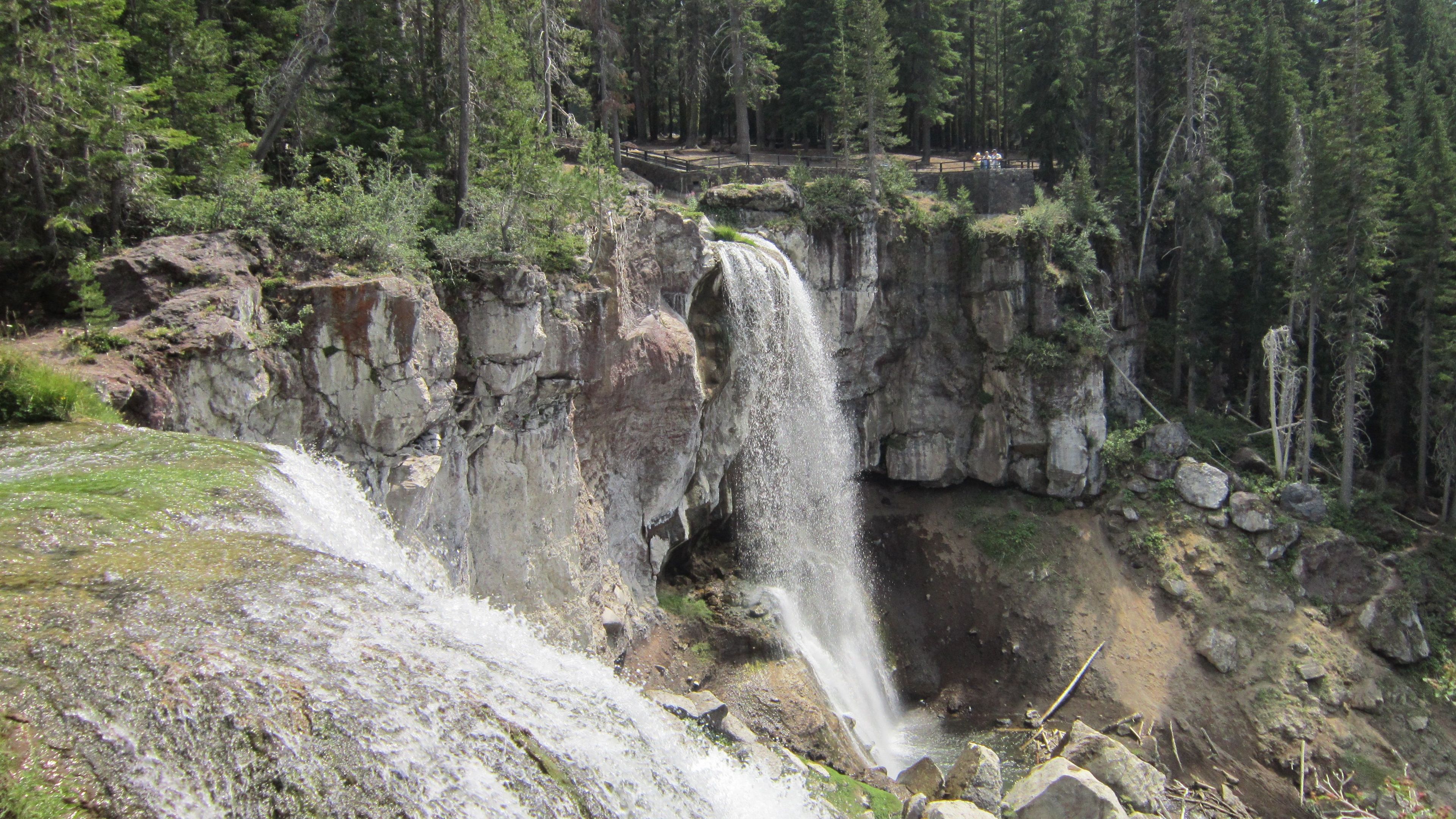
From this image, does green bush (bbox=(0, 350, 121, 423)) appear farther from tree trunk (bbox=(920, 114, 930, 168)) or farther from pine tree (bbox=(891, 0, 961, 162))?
tree trunk (bbox=(920, 114, 930, 168))

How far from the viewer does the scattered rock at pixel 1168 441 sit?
27422mm

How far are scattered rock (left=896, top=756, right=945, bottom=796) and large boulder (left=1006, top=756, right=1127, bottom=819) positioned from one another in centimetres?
212

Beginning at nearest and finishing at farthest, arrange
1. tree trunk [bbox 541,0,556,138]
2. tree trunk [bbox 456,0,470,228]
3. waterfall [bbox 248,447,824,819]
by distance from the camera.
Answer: waterfall [bbox 248,447,824,819] → tree trunk [bbox 456,0,470,228] → tree trunk [bbox 541,0,556,138]

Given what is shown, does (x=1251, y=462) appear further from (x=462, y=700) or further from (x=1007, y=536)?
(x=462, y=700)

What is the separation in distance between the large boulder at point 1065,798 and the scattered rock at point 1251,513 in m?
15.0

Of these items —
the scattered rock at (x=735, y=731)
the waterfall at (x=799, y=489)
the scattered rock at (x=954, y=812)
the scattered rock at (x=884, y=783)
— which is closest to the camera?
the scattered rock at (x=954, y=812)

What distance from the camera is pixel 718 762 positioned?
8.75 meters

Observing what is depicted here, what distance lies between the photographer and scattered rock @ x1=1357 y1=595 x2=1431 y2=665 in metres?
22.7

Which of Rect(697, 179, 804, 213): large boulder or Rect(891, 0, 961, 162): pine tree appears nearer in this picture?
Rect(697, 179, 804, 213): large boulder

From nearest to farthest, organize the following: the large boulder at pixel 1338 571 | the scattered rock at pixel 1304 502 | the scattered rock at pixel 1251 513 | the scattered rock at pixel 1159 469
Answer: the large boulder at pixel 1338 571 → the scattered rock at pixel 1251 513 → the scattered rock at pixel 1304 502 → the scattered rock at pixel 1159 469

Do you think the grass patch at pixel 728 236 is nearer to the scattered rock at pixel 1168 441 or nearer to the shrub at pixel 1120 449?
the shrub at pixel 1120 449

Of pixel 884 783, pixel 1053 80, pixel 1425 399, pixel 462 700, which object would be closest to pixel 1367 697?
pixel 1425 399

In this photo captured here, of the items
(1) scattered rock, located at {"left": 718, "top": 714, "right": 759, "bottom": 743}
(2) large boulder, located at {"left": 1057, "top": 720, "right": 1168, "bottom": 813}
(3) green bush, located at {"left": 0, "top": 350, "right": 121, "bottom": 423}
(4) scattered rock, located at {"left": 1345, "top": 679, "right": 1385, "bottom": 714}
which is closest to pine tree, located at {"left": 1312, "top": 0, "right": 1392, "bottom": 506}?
(4) scattered rock, located at {"left": 1345, "top": 679, "right": 1385, "bottom": 714}

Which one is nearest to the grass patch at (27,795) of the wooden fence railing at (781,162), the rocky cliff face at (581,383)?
the rocky cliff face at (581,383)
